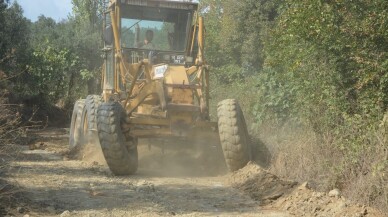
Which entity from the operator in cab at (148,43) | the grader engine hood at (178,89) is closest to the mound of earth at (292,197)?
the grader engine hood at (178,89)

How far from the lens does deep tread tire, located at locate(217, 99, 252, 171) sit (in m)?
9.98

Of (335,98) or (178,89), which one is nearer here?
(335,98)

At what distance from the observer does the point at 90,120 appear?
12.5 m

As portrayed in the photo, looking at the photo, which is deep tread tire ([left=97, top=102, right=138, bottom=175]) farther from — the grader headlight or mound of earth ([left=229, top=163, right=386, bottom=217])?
mound of earth ([left=229, top=163, right=386, bottom=217])

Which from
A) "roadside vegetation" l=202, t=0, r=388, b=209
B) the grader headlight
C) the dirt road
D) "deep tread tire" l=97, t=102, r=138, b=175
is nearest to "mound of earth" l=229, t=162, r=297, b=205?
the dirt road

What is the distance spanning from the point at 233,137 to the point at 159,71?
7.25 feet

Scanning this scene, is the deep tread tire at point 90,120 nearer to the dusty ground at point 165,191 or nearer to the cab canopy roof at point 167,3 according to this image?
the dusty ground at point 165,191

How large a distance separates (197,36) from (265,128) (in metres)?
2.58

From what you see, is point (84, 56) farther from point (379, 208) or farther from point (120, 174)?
point (379, 208)

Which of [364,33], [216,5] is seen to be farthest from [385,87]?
[216,5]

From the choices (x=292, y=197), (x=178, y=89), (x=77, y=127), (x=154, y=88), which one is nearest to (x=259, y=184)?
(x=292, y=197)

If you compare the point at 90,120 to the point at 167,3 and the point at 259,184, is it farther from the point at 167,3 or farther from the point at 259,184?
the point at 259,184

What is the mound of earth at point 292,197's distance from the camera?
7.00 m

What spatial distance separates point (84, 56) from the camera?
32.1m
